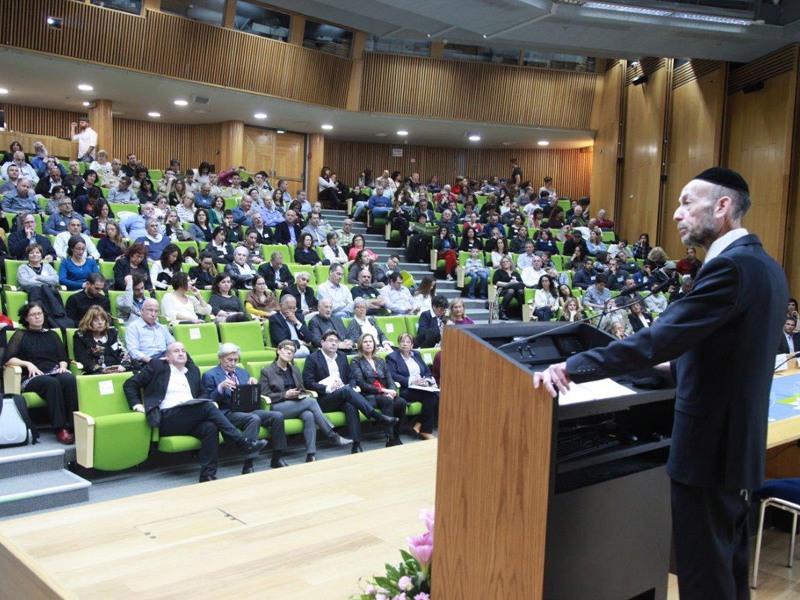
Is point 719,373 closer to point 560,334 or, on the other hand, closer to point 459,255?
point 560,334

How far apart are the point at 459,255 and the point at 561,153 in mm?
5245

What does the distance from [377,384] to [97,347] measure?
57.6 inches

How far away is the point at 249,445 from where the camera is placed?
348cm

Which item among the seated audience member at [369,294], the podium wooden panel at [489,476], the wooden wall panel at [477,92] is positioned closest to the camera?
the podium wooden panel at [489,476]

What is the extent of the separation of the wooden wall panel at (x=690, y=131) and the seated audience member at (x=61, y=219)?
6.40 m

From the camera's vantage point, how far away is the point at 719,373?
116cm

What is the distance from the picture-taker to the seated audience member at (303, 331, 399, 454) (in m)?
3.95

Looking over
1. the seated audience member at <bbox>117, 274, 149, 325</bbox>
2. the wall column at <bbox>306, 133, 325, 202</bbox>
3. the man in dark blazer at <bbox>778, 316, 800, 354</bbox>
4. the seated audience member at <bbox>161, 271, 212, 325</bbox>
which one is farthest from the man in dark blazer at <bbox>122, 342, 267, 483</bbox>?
the wall column at <bbox>306, 133, 325, 202</bbox>

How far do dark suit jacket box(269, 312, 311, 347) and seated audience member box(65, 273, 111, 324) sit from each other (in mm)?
972

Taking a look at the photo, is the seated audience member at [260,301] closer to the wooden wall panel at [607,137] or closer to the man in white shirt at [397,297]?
the man in white shirt at [397,297]

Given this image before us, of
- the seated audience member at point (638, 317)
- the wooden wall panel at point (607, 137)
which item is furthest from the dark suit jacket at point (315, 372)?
the wooden wall panel at point (607, 137)

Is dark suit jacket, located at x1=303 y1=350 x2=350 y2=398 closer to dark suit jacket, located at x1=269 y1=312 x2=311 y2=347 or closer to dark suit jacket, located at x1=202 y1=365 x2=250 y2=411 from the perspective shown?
dark suit jacket, located at x1=202 y1=365 x2=250 y2=411

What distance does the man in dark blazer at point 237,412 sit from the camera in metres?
3.53

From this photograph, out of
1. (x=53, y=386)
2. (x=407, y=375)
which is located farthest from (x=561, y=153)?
(x=53, y=386)
